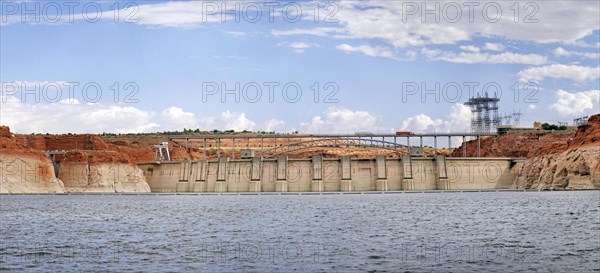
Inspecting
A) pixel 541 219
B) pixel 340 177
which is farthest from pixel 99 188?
pixel 541 219

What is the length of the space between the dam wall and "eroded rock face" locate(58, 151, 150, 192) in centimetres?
1446

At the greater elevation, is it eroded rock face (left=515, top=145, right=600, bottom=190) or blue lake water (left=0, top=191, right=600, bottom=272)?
eroded rock face (left=515, top=145, right=600, bottom=190)

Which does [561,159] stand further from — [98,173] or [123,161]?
[98,173]

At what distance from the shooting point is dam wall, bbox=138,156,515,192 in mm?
150125

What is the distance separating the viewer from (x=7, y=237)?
50.9m

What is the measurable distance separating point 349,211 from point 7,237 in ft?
122

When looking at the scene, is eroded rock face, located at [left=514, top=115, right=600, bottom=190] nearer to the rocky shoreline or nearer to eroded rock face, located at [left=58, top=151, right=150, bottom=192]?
the rocky shoreline

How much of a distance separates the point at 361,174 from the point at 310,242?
105m

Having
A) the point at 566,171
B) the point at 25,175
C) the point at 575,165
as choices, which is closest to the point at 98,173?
the point at 25,175

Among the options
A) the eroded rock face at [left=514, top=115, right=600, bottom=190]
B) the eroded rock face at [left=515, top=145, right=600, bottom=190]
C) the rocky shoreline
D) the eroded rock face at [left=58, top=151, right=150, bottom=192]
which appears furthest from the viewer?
the eroded rock face at [left=58, top=151, right=150, bottom=192]

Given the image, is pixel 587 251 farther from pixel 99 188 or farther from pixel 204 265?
pixel 99 188

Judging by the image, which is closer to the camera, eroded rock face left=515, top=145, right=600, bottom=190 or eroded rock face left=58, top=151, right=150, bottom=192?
eroded rock face left=515, top=145, right=600, bottom=190

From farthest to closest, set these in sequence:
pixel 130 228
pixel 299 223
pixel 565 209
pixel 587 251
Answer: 1. pixel 565 209
2. pixel 299 223
3. pixel 130 228
4. pixel 587 251

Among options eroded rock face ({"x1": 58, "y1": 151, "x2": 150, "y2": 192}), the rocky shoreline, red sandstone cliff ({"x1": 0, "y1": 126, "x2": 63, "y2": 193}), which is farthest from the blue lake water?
eroded rock face ({"x1": 58, "y1": 151, "x2": 150, "y2": 192})
